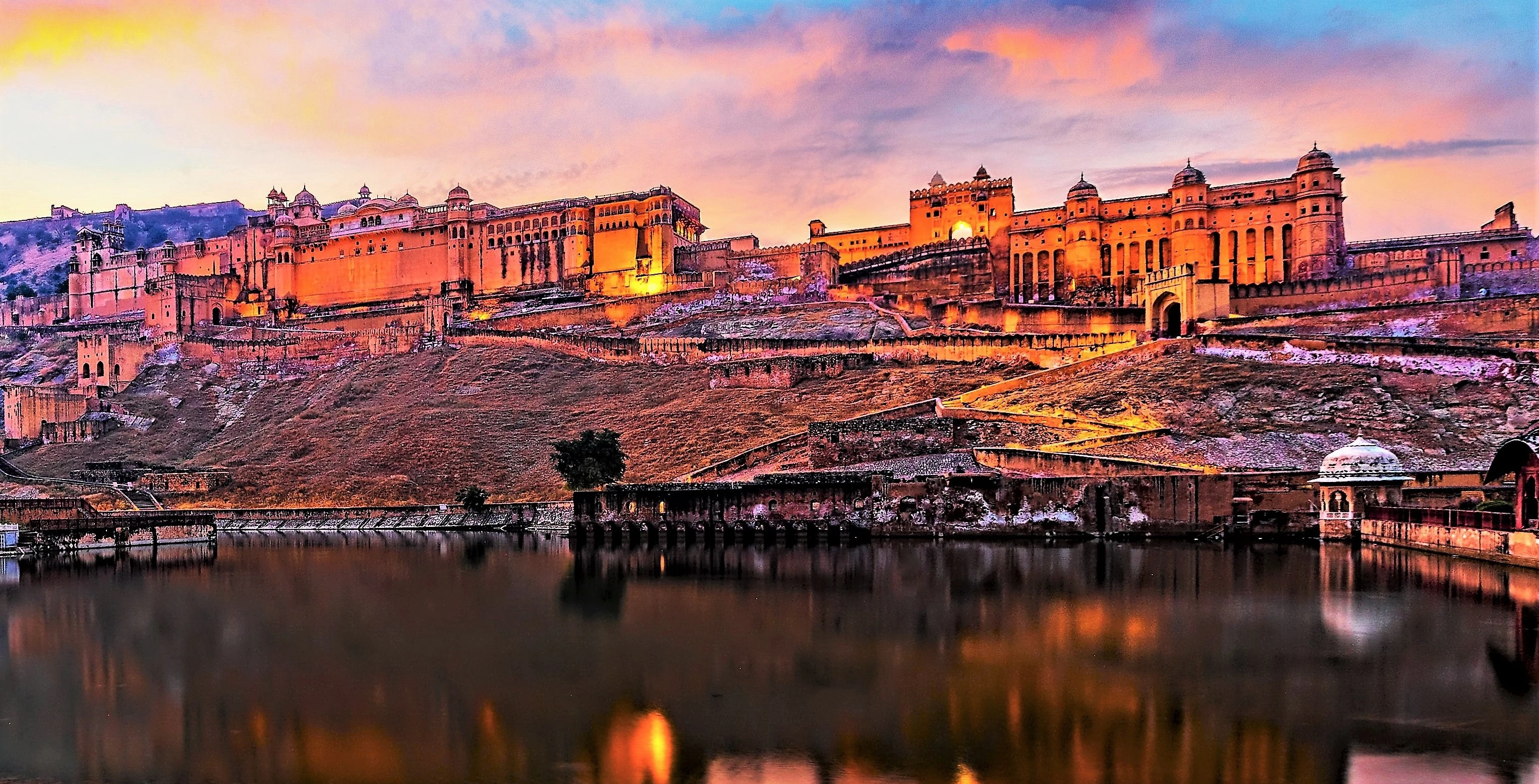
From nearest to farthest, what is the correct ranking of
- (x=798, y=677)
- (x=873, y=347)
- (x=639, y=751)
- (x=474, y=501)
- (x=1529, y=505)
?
(x=639, y=751), (x=798, y=677), (x=1529, y=505), (x=474, y=501), (x=873, y=347)

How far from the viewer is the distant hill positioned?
476 feet

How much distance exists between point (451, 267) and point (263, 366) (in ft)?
54.9

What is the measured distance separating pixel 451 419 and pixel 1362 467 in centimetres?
3745

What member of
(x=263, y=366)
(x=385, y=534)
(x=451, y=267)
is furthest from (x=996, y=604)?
(x=451, y=267)

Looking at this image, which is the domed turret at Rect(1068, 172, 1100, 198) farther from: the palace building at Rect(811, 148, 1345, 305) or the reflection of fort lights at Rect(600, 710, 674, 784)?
the reflection of fort lights at Rect(600, 710, 674, 784)

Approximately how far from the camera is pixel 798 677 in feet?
49.8

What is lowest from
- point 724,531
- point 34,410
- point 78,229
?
point 724,531

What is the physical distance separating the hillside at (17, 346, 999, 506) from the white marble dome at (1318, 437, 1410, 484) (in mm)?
21357

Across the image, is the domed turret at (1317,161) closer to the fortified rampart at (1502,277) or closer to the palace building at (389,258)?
the fortified rampart at (1502,277)

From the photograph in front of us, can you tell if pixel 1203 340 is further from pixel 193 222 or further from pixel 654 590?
pixel 193 222

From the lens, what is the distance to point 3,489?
161 ft

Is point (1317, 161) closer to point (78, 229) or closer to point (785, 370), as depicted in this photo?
point (785, 370)

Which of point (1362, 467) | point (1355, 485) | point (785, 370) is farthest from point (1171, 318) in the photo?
point (1355, 485)

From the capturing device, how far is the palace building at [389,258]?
266 feet
